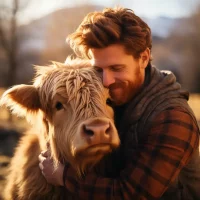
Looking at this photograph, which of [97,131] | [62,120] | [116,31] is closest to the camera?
[97,131]

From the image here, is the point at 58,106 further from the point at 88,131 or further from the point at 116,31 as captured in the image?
the point at 116,31

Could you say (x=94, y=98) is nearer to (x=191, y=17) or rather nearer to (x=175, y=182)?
Answer: (x=175, y=182)

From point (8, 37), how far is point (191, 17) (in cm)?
1761

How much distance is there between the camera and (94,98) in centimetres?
334

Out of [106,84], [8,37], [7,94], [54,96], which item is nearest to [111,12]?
[106,84]

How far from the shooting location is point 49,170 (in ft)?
11.7

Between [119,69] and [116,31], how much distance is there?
31 centimetres

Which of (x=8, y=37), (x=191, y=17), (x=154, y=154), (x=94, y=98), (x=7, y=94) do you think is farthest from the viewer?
(x=191, y=17)

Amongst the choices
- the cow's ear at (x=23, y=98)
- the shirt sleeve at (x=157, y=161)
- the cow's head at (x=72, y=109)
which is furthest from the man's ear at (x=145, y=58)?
the cow's ear at (x=23, y=98)

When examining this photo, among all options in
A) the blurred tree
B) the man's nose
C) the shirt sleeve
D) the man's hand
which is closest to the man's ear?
the man's nose

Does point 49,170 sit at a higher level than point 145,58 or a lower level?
lower

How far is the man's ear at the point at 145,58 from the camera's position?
3.49m

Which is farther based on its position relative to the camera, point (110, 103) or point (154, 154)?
point (110, 103)

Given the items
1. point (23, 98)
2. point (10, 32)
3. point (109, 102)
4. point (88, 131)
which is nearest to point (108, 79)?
point (109, 102)
